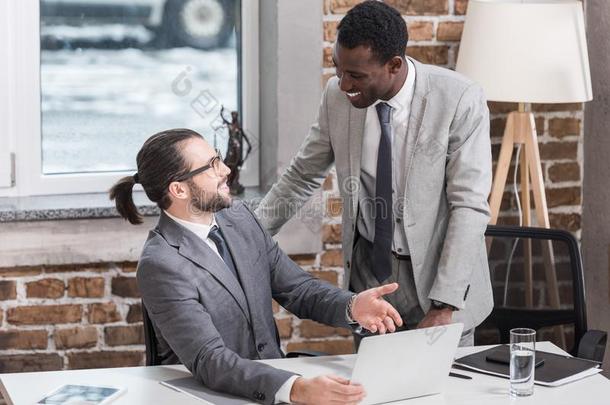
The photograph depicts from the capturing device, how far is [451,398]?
2311 millimetres

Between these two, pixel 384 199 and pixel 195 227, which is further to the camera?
pixel 384 199

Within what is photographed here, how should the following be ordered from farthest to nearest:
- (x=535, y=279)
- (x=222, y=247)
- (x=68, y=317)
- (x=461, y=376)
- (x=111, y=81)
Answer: (x=111, y=81) < (x=68, y=317) < (x=535, y=279) < (x=222, y=247) < (x=461, y=376)

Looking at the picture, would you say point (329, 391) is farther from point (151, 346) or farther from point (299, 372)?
point (151, 346)

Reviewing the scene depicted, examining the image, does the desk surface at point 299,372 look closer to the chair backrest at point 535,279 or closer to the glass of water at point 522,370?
the glass of water at point 522,370

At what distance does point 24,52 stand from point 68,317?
0.92m

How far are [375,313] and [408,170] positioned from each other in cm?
45

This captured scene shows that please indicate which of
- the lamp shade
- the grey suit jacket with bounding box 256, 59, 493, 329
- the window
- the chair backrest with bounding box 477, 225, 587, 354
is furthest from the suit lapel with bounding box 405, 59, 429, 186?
the window

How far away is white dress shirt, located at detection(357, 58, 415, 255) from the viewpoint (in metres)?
2.82

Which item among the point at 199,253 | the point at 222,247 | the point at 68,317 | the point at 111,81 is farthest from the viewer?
the point at 111,81

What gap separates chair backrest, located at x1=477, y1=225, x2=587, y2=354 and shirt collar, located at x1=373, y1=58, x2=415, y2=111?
20.2 inches

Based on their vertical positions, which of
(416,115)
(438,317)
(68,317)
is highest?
(416,115)

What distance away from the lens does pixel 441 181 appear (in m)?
2.80

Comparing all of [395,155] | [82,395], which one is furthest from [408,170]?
[82,395]

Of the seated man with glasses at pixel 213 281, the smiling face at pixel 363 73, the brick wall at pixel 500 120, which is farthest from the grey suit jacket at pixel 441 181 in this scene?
the brick wall at pixel 500 120
